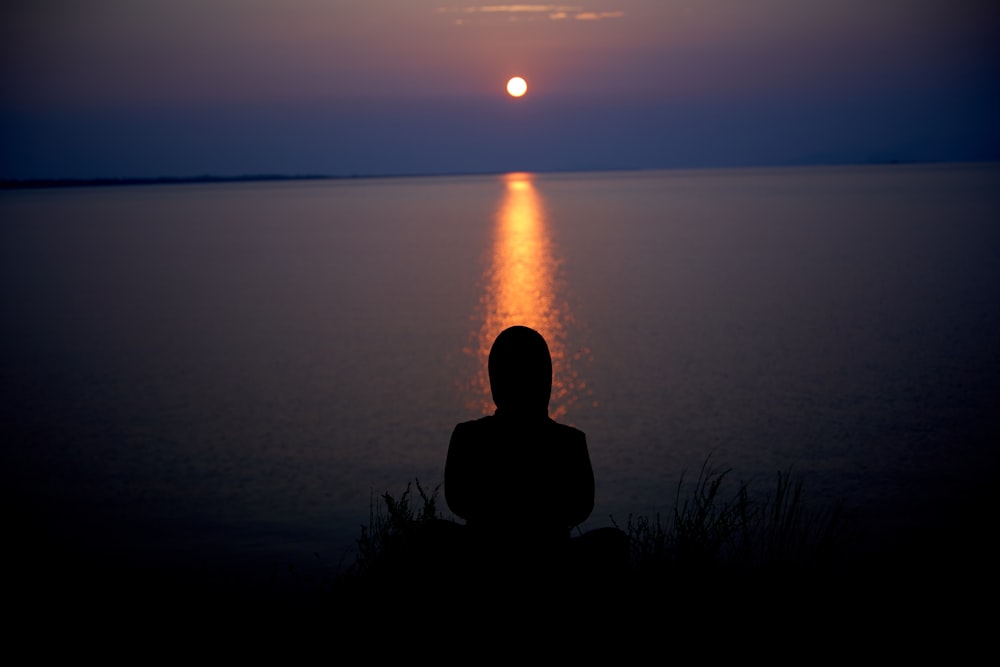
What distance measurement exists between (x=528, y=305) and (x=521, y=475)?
28.9m

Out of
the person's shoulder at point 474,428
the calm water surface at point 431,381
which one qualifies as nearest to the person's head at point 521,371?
the person's shoulder at point 474,428

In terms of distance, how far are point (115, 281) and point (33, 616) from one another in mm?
37915

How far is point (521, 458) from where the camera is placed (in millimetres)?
4422

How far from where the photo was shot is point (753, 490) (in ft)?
42.0

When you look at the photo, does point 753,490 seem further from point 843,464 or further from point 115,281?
point 115,281

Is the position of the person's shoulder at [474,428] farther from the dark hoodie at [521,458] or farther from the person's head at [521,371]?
the person's head at [521,371]

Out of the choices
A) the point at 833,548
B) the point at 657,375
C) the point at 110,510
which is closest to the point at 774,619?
the point at 833,548

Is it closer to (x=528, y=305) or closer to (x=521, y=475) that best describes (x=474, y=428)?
(x=521, y=475)

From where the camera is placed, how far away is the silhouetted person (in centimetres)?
442

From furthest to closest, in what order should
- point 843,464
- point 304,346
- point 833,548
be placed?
1. point 304,346
2. point 843,464
3. point 833,548

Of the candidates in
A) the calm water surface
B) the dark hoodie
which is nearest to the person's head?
the dark hoodie

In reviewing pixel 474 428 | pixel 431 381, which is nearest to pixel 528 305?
pixel 431 381

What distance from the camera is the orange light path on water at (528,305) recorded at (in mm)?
19897

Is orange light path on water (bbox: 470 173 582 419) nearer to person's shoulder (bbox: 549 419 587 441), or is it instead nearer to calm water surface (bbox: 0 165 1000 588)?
calm water surface (bbox: 0 165 1000 588)
